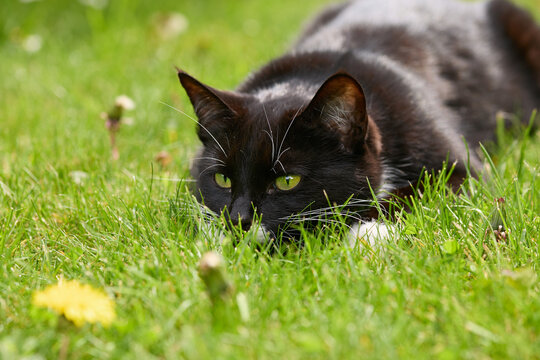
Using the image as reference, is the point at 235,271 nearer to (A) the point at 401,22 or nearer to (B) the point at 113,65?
(A) the point at 401,22

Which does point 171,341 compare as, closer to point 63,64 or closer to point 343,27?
point 343,27

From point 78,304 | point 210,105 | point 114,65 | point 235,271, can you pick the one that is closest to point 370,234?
point 235,271

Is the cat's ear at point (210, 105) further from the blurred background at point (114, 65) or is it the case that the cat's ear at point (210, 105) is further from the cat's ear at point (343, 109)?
the blurred background at point (114, 65)

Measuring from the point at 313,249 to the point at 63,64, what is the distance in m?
2.95

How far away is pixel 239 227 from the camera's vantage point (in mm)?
1663

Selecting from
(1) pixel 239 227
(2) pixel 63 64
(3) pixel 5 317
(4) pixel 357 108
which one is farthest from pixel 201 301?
(2) pixel 63 64

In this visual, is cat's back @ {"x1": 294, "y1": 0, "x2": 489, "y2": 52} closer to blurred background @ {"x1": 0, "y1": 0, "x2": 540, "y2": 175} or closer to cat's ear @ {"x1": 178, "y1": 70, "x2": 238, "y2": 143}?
blurred background @ {"x1": 0, "y1": 0, "x2": 540, "y2": 175}

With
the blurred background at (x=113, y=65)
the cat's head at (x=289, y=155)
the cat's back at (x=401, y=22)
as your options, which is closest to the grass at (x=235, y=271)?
the blurred background at (x=113, y=65)

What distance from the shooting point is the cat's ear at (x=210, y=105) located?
74.6 inches

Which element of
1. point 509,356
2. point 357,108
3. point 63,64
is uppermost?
point 357,108

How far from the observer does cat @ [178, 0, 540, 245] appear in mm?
1814

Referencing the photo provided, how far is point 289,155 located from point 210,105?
1.15 feet

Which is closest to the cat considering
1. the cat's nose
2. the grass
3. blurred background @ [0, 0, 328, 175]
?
the cat's nose

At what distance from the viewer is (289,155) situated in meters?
1.84
